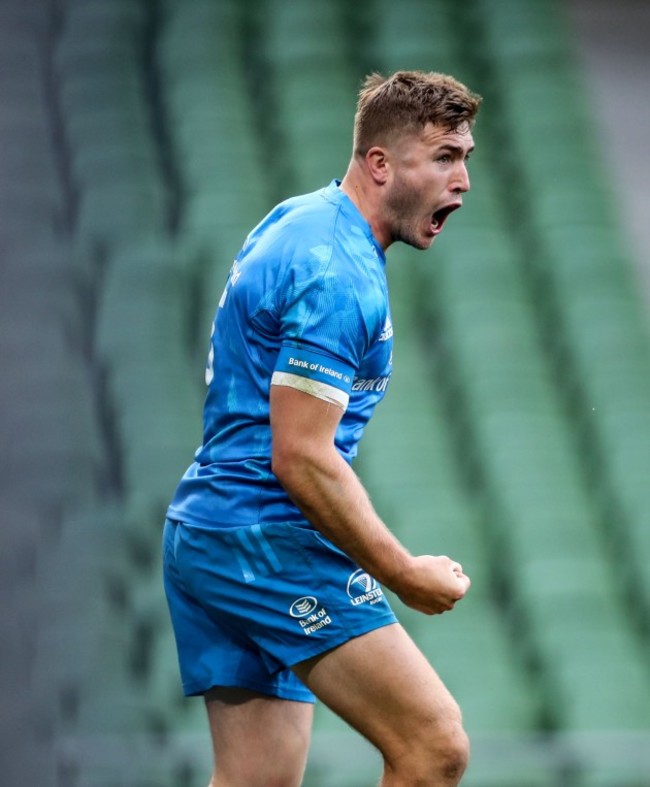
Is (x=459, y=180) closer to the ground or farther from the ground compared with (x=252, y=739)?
farther from the ground

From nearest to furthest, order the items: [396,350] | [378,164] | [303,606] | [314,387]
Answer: [314,387], [303,606], [378,164], [396,350]

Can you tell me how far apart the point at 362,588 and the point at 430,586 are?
0.57 ft

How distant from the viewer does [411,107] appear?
8.82 ft

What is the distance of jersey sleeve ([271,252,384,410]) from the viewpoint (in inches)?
97.7

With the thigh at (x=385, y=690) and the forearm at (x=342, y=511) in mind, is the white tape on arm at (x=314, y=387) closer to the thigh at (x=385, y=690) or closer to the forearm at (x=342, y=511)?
the forearm at (x=342, y=511)

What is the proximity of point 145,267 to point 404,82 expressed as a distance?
11.6 ft

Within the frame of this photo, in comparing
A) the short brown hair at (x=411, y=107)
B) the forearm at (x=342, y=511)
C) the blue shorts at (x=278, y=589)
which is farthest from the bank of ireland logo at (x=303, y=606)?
the short brown hair at (x=411, y=107)

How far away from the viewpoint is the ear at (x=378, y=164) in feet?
8.91

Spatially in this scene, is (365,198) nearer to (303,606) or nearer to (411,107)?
(411,107)

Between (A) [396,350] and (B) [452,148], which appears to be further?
(A) [396,350]

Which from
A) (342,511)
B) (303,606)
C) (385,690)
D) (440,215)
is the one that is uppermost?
(440,215)

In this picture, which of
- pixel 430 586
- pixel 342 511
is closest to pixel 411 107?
pixel 342 511

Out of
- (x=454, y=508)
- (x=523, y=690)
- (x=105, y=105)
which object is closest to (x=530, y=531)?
(x=454, y=508)

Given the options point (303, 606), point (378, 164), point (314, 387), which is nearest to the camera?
point (314, 387)
